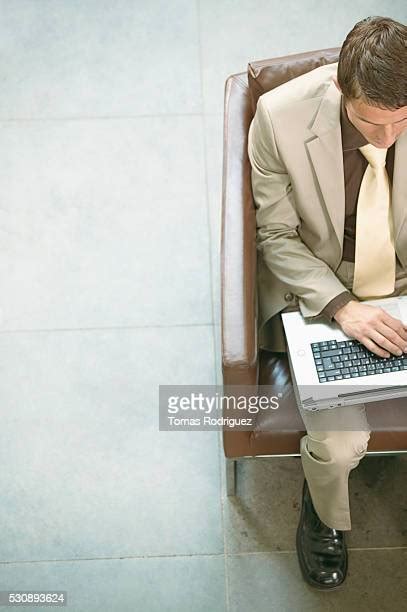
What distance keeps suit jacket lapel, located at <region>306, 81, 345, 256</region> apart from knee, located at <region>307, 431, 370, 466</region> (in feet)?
1.63

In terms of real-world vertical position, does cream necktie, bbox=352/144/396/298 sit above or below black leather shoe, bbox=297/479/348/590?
above

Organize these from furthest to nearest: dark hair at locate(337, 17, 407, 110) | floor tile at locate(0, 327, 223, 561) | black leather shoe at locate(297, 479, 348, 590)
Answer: floor tile at locate(0, 327, 223, 561), black leather shoe at locate(297, 479, 348, 590), dark hair at locate(337, 17, 407, 110)

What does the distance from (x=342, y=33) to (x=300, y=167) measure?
1.34 meters

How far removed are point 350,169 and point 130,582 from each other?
3.85ft

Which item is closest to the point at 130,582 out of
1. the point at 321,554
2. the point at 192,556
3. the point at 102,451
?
the point at 192,556

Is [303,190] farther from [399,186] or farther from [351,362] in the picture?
[351,362]

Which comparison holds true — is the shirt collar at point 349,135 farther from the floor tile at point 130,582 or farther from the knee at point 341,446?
the floor tile at point 130,582

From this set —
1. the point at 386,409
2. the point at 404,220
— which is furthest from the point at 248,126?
the point at 386,409

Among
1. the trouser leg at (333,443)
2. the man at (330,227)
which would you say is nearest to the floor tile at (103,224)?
the man at (330,227)

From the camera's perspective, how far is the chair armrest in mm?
1728

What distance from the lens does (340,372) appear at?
1724mm

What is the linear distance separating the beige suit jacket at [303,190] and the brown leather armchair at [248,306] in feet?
0.17

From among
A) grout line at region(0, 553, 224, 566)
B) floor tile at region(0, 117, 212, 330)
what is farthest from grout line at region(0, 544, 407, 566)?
floor tile at region(0, 117, 212, 330)

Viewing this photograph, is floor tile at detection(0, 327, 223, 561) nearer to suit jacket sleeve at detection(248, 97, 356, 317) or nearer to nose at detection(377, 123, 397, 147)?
suit jacket sleeve at detection(248, 97, 356, 317)
